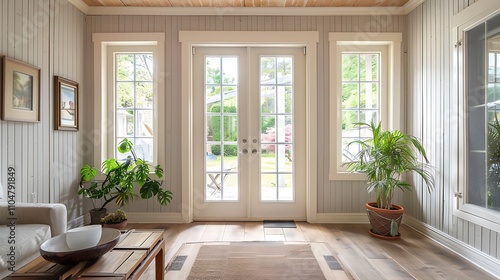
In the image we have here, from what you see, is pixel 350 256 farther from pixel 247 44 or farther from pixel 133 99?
pixel 133 99

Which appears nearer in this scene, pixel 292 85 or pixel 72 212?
pixel 72 212

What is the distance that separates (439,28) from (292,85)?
158 centimetres

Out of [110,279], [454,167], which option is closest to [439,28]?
[454,167]

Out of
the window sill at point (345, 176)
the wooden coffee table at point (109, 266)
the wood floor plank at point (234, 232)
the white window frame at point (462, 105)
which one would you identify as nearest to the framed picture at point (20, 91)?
the wooden coffee table at point (109, 266)

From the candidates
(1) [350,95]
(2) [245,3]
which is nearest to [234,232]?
(1) [350,95]

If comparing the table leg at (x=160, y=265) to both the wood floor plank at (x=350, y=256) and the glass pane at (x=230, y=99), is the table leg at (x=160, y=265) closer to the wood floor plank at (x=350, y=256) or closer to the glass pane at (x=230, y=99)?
the wood floor plank at (x=350, y=256)

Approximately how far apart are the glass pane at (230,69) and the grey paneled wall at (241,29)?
0.36m

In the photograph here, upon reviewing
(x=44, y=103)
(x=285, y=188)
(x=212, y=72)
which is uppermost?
(x=212, y=72)

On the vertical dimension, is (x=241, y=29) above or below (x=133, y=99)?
above

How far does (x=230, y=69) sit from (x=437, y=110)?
2303 millimetres

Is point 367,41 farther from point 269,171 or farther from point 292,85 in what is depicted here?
point 269,171

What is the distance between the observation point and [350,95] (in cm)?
331

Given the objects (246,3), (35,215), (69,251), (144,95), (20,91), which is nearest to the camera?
(69,251)

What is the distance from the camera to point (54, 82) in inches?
108
